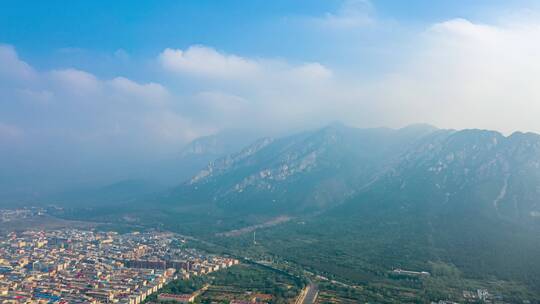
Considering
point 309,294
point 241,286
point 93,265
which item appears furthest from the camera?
point 93,265

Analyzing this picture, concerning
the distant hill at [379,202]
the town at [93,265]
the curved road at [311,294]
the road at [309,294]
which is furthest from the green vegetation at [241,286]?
the distant hill at [379,202]

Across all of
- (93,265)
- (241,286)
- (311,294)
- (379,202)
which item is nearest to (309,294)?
(311,294)

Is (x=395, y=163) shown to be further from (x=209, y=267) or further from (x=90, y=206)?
(x=209, y=267)

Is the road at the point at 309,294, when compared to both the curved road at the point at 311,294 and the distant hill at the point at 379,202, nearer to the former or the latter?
the curved road at the point at 311,294

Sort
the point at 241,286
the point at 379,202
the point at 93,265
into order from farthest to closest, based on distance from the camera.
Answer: the point at 379,202
the point at 93,265
the point at 241,286

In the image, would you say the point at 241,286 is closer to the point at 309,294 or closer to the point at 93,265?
the point at 309,294

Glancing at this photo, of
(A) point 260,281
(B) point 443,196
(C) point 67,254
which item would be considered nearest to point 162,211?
(C) point 67,254
